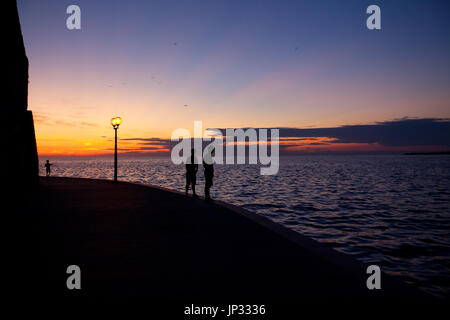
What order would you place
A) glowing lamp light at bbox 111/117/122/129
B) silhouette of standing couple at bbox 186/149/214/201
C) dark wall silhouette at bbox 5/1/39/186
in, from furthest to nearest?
1. glowing lamp light at bbox 111/117/122/129
2. dark wall silhouette at bbox 5/1/39/186
3. silhouette of standing couple at bbox 186/149/214/201

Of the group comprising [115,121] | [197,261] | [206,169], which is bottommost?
[197,261]

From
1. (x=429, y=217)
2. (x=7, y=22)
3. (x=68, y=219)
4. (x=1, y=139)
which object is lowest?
(x=429, y=217)

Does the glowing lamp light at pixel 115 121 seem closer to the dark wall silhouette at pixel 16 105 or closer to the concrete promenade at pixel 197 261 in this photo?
the dark wall silhouette at pixel 16 105

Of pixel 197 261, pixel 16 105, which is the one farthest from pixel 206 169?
pixel 16 105

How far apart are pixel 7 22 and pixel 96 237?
12705 mm

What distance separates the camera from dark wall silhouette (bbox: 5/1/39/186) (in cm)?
1250

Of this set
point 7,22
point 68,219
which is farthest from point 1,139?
point 68,219

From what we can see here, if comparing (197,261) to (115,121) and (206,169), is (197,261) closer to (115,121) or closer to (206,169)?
(206,169)

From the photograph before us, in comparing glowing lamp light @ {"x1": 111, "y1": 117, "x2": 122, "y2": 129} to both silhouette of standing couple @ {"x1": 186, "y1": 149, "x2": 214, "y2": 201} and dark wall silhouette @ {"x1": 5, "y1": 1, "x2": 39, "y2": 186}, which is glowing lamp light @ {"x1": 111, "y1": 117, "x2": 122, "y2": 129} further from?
silhouette of standing couple @ {"x1": 186, "y1": 149, "x2": 214, "y2": 201}

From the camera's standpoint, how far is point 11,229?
6.72m

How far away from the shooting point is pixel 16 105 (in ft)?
45.9

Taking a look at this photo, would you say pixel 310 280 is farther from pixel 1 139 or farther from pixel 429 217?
pixel 1 139

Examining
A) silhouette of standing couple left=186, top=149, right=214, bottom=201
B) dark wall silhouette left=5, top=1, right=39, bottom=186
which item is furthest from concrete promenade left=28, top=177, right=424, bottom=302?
dark wall silhouette left=5, top=1, right=39, bottom=186

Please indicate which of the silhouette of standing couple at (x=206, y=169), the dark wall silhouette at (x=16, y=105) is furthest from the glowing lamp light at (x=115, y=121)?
the silhouette of standing couple at (x=206, y=169)
